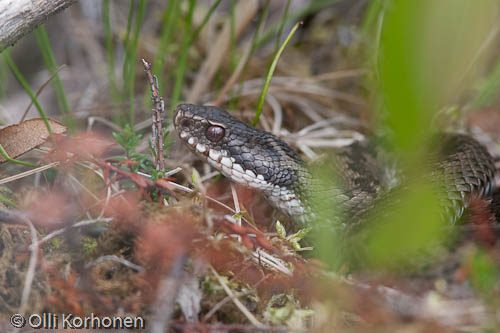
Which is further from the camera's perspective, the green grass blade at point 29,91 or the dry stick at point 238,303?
the green grass blade at point 29,91

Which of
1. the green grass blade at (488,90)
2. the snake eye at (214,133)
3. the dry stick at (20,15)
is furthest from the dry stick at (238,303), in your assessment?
the green grass blade at (488,90)

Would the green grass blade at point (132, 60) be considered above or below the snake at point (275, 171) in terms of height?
above

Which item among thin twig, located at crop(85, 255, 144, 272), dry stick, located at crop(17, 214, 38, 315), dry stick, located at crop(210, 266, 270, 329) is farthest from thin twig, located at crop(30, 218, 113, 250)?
dry stick, located at crop(210, 266, 270, 329)

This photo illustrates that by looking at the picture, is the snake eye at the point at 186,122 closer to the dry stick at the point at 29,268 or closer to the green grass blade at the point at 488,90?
the dry stick at the point at 29,268

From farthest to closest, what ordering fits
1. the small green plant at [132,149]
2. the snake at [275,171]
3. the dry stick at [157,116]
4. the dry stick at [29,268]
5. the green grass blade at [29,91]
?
the snake at [275,171] → the small green plant at [132,149] → the green grass blade at [29,91] → the dry stick at [157,116] → the dry stick at [29,268]

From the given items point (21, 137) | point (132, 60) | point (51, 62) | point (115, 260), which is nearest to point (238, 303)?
point (115, 260)

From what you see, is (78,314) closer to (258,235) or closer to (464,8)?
(258,235)

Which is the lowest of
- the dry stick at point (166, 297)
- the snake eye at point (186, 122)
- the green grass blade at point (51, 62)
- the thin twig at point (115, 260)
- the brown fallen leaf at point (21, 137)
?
the dry stick at point (166, 297)

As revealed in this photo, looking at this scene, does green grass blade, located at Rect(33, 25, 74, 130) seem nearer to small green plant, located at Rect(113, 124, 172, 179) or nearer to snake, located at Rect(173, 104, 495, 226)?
small green plant, located at Rect(113, 124, 172, 179)

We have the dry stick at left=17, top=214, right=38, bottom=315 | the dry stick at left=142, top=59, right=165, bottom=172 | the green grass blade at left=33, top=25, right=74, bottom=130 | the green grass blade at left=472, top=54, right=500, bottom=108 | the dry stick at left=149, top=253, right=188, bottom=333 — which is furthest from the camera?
the green grass blade at left=472, top=54, right=500, bottom=108
